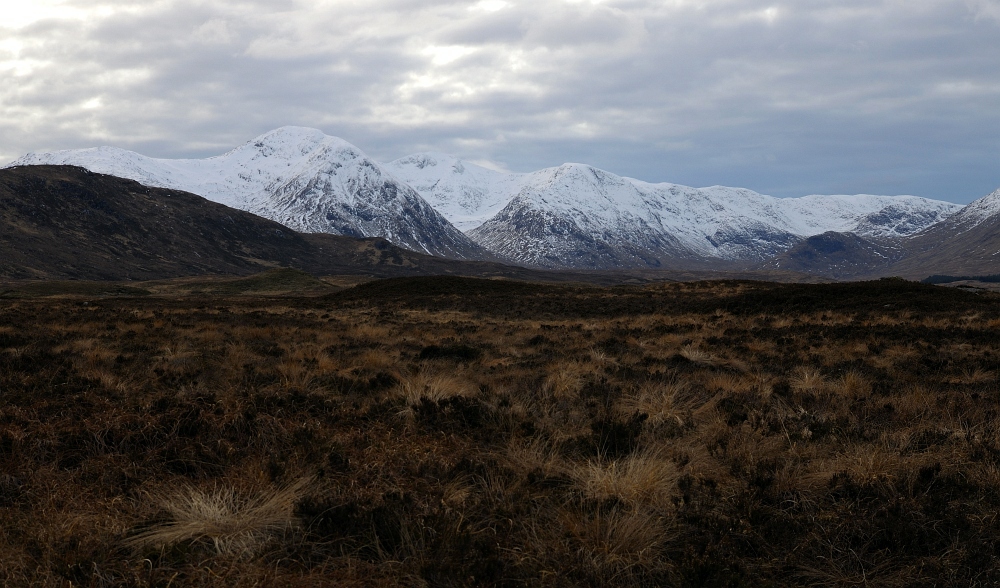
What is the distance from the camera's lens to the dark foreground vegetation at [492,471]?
13.9 feet

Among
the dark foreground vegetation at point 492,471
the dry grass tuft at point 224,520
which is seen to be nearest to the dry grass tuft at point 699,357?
the dark foreground vegetation at point 492,471

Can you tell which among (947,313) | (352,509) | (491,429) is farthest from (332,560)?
(947,313)

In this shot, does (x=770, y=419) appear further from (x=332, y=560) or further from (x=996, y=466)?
(x=332, y=560)

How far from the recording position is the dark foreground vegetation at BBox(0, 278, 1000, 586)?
A: 13.9 ft

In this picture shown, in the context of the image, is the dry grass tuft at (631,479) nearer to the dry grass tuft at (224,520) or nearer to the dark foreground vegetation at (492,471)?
the dark foreground vegetation at (492,471)

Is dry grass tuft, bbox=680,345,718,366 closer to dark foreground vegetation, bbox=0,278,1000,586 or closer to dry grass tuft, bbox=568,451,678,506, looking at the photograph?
dark foreground vegetation, bbox=0,278,1000,586

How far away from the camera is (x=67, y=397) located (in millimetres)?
8266

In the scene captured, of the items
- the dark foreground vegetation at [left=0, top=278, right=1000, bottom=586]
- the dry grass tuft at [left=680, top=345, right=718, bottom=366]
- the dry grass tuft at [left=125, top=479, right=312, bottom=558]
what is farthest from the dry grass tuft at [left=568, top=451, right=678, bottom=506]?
the dry grass tuft at [left=680, top=345, right=718, bottom=366]

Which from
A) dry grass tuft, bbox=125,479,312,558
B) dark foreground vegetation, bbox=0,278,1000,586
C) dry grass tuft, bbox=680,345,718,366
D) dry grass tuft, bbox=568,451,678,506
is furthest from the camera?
dry grass tuft, bbox=680,345,718,366

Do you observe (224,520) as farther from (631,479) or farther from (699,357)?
(699,357)

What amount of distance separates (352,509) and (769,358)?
467 inches

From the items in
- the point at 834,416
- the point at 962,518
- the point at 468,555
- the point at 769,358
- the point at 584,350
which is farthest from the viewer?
the point at 584,350

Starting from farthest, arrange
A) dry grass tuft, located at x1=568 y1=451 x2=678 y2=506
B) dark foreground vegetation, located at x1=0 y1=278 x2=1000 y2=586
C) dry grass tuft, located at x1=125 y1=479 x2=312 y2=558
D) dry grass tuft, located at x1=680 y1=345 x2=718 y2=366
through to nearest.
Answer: dry grass tuft, located at x1=680 y1=345 x2=718 y2=366 → dry grass tuft, located at x1=568 y1=451 x2=678 y2=506 → dry grass tuft, located at x1=125 y1=479 x2=312 y2=558 → dark foreground vegetation, located at x1=0 y1=278 x2=1000 y2=586

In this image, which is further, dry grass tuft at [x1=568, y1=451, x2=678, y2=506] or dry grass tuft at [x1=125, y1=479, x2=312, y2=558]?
dry grass tuft at [x1=568, y1=451, x2=678, y2=506]
